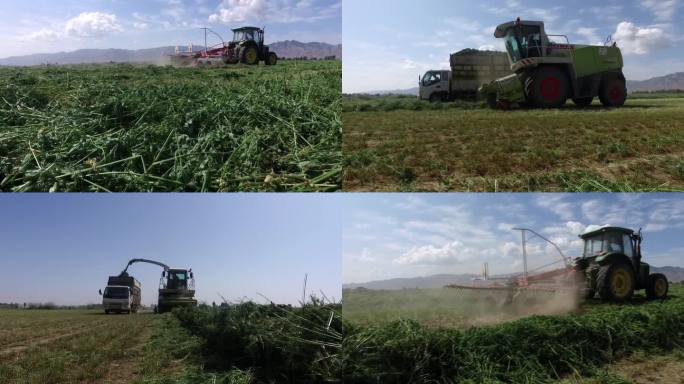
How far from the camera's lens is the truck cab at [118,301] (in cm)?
904

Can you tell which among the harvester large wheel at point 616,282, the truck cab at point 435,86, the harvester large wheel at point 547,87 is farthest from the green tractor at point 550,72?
the truck cab at point 435,86

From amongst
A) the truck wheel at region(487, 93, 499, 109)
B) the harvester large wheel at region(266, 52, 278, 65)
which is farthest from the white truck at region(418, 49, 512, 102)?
the harvester large wheel at region(266, 52, 278, 65)

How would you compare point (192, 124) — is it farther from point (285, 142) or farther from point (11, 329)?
point (11, 329)

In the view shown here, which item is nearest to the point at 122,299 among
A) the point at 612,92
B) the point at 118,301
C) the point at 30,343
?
the point at 118,301

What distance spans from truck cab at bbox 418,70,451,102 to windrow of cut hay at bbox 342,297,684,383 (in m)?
11.7

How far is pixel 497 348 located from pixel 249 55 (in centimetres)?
1242

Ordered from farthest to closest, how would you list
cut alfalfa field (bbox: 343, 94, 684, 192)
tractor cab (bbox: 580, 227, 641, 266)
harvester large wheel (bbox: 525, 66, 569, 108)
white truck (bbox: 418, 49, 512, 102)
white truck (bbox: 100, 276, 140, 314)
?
white truck (bbox: 418, 49, 512, 102), harvester large wheel (bbox: 525, 66, 569, 108), white truck (bbox: 100, 276, 140, 314), tractor cab (bbox: 580, 227, 641, 266), cut alfalfa field (bbox: 343, 94, 684, 192)

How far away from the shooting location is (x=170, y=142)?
3.50 meters

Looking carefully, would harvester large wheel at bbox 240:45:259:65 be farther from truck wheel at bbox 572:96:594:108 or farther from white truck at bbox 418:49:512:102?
truck wheel at bbox 572:96:594:108

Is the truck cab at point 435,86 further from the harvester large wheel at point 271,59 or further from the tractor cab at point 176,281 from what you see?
the tractor cab at point 176,281

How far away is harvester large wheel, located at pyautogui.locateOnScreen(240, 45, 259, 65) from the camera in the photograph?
13.9m

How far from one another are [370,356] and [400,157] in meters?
1.93

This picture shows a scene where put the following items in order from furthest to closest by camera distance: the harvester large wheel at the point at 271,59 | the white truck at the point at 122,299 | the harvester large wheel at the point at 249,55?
1. the harvester large wheel at the point at 271,59
2. the harvester large wheel at the point at 249,55
3. the white truck at the point at 122,299

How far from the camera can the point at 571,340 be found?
4.02 m
